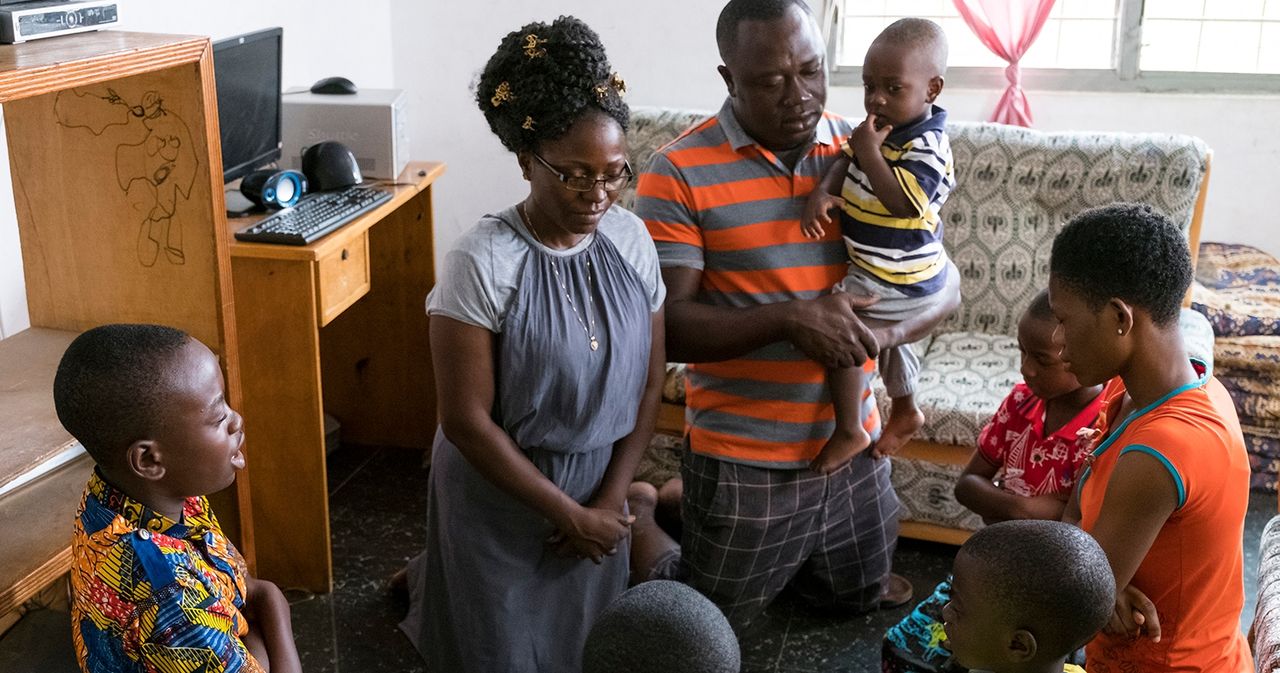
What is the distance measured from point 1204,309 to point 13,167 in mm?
3077

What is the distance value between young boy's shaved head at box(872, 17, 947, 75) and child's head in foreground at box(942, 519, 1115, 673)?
1.12 metres

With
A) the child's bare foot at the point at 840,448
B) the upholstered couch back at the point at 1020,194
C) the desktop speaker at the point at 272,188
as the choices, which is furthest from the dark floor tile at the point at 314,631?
the upholstered couch back at the point at 1020,194

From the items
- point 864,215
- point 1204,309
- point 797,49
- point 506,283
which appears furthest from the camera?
point 1204,309

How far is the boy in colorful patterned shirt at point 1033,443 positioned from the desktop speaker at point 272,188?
172 cm

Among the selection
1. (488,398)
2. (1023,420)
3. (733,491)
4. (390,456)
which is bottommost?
(390,456)

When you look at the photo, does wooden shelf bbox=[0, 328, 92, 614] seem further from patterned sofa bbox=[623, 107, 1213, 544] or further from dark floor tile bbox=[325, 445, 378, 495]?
patterned sofa bbox=[623, 107, 1213, 544]

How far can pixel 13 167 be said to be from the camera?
7.11 ft

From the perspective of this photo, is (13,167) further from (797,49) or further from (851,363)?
(851,363)

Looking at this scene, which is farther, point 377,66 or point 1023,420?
point 377,66

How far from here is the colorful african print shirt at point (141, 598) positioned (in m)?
1.42

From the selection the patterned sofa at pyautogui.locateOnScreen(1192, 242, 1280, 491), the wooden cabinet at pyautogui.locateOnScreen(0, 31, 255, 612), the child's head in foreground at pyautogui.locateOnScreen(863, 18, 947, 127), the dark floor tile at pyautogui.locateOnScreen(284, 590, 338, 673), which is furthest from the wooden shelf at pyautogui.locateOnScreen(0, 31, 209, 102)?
the patterned sofa at pyautogui.locateOnScreen(1192, 242, 1280, 491)

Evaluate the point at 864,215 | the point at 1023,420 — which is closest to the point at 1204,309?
the point at 1023,420

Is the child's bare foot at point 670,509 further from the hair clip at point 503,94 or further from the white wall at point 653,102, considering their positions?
the white wall at point 653,102

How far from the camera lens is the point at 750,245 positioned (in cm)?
221
